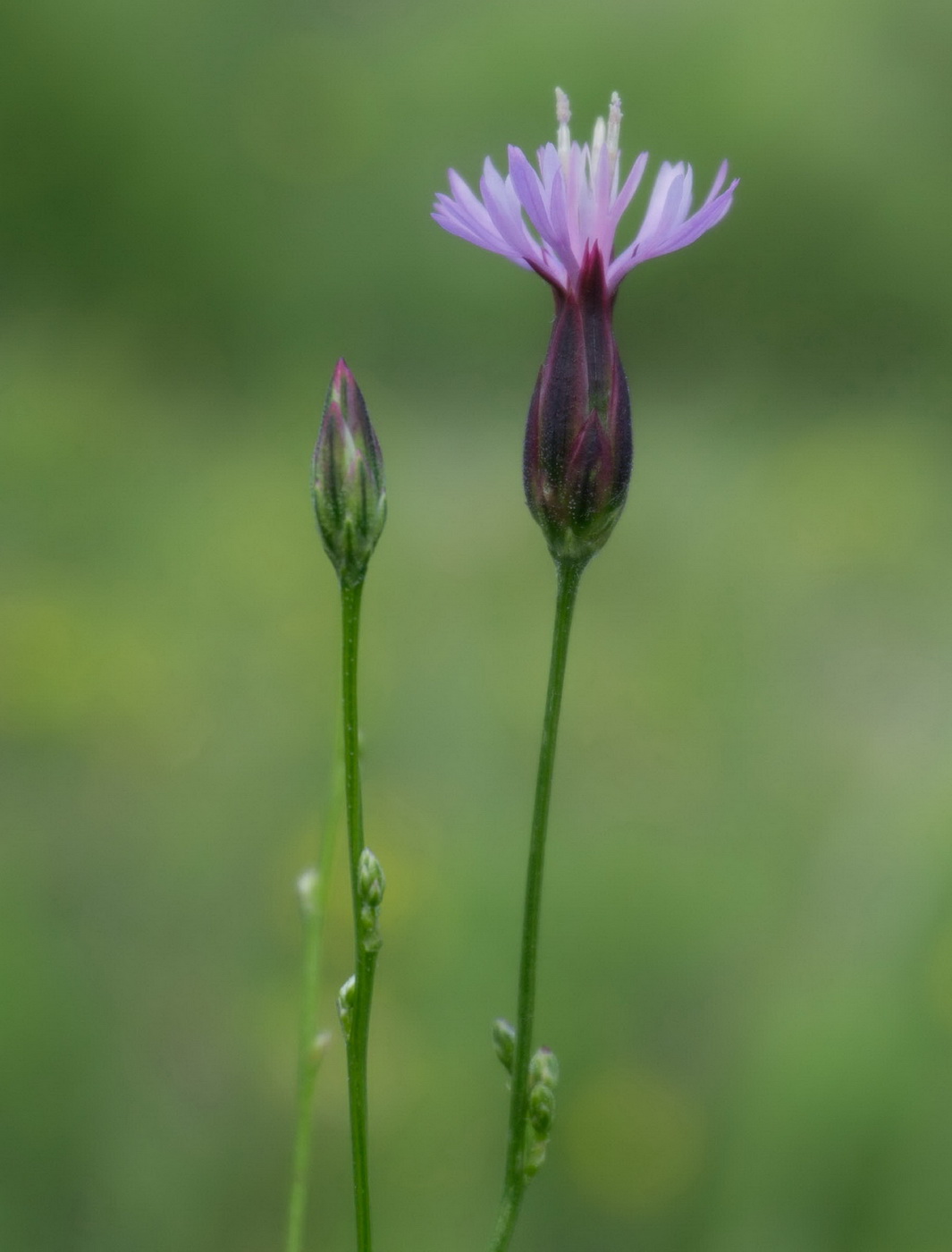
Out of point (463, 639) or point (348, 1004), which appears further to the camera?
point (463, 639)

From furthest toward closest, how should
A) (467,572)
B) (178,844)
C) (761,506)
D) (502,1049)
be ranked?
1. (761,506)
2. (467,572)
3. (178,844)
4. (502,1049)

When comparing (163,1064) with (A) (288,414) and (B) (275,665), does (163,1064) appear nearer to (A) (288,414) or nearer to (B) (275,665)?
(B) (275,665)

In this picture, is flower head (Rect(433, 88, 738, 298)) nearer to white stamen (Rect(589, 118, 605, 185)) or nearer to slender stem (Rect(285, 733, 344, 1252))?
white stamen (Rect(589, 118, 605, 185))

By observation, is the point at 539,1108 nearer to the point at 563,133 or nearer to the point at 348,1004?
the point at 348,1004

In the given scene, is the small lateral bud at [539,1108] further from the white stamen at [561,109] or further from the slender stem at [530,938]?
the white stamen at [561,109]

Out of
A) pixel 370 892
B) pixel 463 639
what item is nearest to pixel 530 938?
pixel 370 892

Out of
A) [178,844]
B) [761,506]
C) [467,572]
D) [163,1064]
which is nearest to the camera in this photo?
[163,1064]

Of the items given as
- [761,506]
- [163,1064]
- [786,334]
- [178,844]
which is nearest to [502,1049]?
[163,1064]
